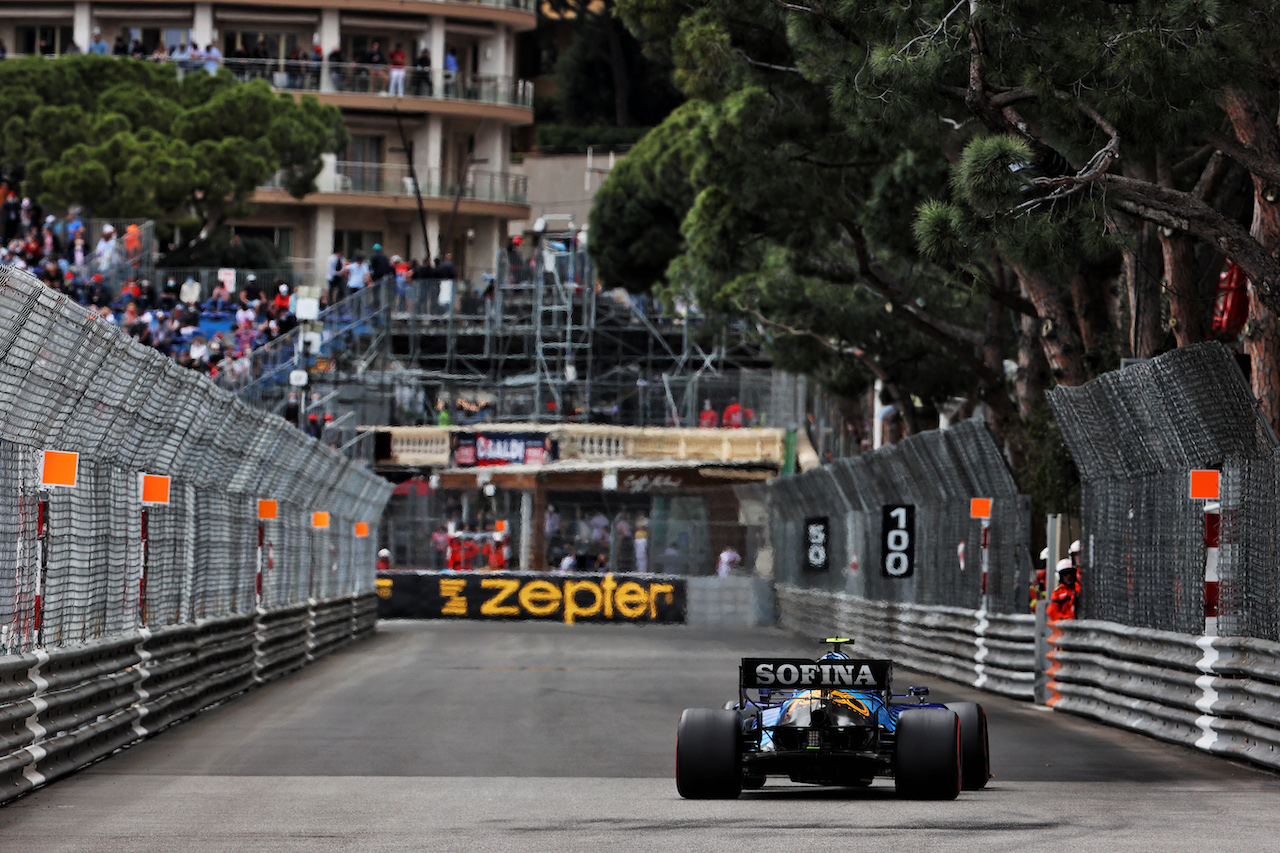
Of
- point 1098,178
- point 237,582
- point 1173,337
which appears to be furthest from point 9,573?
point 1173,337

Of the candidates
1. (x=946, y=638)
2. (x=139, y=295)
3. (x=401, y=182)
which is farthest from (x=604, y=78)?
(x=946, y=638)

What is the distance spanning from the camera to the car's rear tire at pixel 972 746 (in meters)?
11.3

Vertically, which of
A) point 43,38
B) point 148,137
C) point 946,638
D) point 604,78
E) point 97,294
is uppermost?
point 604,78

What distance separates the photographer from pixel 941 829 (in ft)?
31.7

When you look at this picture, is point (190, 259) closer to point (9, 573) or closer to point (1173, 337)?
point (1173, 337)

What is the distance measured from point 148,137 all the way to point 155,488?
50.9 meters

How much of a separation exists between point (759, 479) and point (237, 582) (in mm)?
31261

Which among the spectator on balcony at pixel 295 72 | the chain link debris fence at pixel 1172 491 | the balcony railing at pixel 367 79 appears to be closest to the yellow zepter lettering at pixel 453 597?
the chain link debris fence at pixel 1172 491

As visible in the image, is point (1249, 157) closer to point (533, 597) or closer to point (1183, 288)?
point (1183, 288)

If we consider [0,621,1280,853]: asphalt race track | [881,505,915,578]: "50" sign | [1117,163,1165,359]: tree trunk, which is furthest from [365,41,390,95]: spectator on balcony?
[1117,163,1165,359]: tree trunk

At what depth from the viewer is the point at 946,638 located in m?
23.5

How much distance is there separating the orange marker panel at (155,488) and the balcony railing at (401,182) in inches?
2691

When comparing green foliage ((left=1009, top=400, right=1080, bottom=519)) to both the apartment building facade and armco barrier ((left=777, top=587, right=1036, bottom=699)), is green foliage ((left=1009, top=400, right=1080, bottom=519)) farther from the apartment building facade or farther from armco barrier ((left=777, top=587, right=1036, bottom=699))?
the apartment building facade

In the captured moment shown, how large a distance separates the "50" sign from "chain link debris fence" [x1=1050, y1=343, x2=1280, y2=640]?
693 centimetres
